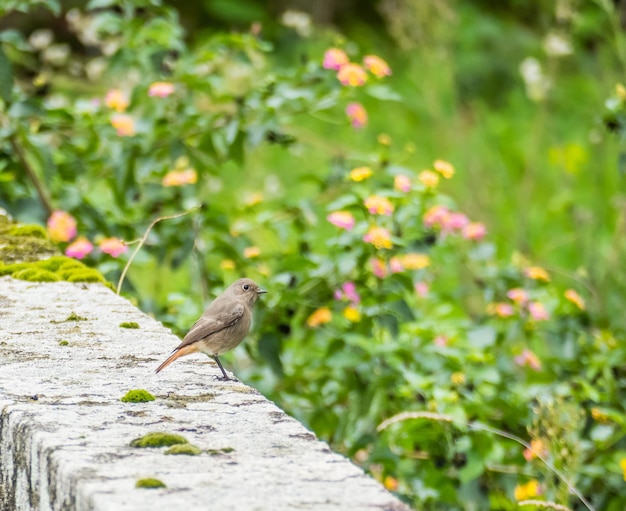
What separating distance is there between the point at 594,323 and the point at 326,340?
3.67ft

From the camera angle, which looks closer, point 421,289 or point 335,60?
point 335,60

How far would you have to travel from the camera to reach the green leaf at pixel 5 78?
4160mm

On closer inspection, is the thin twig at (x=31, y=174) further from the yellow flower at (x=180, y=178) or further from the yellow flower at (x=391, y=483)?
the yellow flower at (x=391, y=483)

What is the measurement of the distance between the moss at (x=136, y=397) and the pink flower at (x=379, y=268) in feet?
5.69

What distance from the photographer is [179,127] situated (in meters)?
4.45

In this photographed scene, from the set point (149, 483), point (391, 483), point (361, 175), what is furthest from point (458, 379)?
point (149, 483)

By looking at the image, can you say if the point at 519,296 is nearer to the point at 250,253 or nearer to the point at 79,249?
the point at 250,253

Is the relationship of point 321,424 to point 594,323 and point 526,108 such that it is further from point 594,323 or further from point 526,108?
point 526,108

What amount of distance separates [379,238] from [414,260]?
0.33 m

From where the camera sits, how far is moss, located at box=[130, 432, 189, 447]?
6.51ft

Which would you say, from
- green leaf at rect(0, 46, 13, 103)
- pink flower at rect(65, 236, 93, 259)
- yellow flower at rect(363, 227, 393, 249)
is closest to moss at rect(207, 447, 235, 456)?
yellow flower at rect(363, 227, 393, 249)

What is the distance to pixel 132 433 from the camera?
A: 80.7 inches

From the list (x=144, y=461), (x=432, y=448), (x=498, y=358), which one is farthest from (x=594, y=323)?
(x=144, y=461)

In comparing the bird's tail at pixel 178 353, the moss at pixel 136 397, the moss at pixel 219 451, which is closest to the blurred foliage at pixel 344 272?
the bird's tail at pixel 178 353
